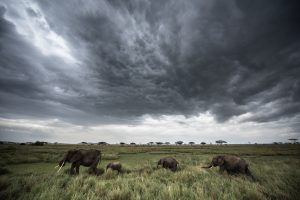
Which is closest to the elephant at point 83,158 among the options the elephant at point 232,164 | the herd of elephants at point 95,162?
the herd of elephants at point 95,162

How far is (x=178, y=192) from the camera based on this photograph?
584cm

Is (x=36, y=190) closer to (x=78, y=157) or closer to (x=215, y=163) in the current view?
(x=78, y=157)

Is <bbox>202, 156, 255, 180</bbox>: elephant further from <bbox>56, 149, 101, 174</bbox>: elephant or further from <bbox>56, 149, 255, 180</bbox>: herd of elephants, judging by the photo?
<bbox>56, 149, 101, 174</bbox>: elephant

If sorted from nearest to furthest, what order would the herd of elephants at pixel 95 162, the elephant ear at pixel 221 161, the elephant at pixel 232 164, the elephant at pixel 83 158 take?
1. the elephant at pixel 232 164
2. the herd of elephants at pixel 95 162
3. the elephant at pixel 83 158
4. the elephant ear at pixel 221 161

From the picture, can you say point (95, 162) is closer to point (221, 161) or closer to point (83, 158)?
point (83, 158)

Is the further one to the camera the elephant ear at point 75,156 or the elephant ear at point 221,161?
the elephant ear at point 221,161

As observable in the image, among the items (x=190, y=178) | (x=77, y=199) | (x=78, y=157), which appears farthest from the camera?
(x=78, y=157)

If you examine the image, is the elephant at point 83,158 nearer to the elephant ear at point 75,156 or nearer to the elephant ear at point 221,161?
the elephant ear at point 75,156

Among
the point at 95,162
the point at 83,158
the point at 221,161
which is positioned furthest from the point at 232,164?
the point at 83,158

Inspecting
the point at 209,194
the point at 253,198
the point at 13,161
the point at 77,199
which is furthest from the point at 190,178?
the point at 13,161

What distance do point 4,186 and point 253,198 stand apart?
370 inches

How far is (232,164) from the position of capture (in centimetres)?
1148

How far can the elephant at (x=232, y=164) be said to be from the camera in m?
10.9

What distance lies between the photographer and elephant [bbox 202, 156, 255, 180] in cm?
1095
